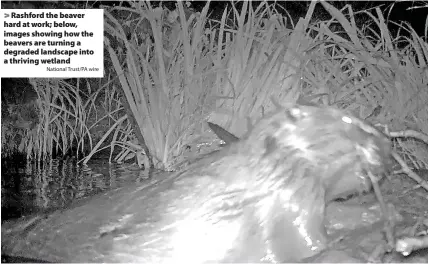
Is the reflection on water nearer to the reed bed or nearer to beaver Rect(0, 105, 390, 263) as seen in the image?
the reed bed

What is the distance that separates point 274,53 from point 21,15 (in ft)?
2.96

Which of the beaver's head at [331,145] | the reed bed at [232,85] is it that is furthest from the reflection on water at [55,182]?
the beaver's head at [331,145]

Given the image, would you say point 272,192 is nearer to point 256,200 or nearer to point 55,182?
point 256,200

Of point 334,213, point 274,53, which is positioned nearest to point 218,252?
point 334,213

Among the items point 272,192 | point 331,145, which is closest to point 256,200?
point 272,192

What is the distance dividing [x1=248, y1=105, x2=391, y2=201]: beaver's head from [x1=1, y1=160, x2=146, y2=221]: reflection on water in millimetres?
698

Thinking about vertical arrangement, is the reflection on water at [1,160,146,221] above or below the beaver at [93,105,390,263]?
below

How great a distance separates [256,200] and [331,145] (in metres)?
0.19

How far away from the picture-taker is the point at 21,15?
1.61 metres

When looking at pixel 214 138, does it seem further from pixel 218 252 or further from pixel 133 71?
pixel 218 252

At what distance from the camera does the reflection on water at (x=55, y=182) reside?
160 cm

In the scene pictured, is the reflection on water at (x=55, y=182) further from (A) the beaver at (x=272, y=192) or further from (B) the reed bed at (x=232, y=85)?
(A) the beaver at (x=272, y=192)
